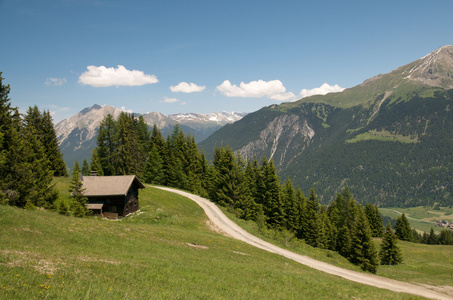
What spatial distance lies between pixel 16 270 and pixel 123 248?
9.00m

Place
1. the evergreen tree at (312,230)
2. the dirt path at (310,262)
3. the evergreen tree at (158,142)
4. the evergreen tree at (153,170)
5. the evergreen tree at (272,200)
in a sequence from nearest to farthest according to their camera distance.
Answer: the dirt path at (310,262) < the evergreen tree at (272,200) < the evergreen tree at (312,230) < the evergreen tree at (153,170) < the evergreen tree at (158,142)

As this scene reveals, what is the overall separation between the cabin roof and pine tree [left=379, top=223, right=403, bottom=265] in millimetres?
52100

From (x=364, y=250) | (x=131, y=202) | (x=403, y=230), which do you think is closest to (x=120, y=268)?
(x=131, y=202)

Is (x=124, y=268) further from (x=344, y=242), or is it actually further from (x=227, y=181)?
(x=344, y=242)

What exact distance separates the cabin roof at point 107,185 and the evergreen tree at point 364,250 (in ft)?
135

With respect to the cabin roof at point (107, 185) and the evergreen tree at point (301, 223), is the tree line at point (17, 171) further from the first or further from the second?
the evergreen tree at point (301, 223)

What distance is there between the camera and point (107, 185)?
42281mm

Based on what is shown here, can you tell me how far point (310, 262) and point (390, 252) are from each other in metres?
31.6

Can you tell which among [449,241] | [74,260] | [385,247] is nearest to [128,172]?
[74,260]

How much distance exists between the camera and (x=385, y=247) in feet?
175

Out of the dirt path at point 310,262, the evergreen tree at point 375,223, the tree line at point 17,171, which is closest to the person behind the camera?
the dirt path at point 310,262

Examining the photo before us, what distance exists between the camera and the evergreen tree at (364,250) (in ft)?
141

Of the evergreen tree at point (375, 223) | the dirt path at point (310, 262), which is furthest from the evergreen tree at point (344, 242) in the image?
the evergreen tree at point (375, 223)

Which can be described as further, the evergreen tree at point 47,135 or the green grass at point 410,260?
the evergreen tree at point 47,135
